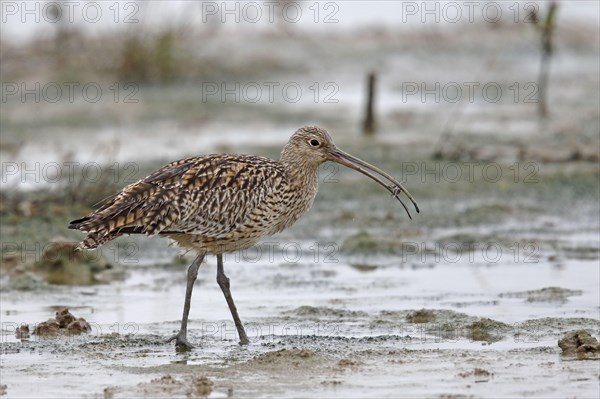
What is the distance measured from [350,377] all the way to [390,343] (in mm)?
961

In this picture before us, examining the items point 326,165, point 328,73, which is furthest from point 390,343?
point 328,73

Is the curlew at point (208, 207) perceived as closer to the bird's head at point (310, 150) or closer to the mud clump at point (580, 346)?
the bird's head at point (310, 150)

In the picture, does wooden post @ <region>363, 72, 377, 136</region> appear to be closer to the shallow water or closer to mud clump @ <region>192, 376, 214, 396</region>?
the shallow water

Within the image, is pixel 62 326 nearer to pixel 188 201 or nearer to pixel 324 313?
pixel 188 201

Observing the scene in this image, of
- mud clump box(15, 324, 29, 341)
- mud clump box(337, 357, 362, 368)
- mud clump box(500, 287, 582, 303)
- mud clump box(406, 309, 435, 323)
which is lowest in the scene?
mud clump box(337, 357, 362, 368)

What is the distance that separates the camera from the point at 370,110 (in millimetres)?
16938

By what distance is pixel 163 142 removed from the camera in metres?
16.9

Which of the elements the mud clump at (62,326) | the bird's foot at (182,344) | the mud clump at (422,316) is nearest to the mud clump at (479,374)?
the mud clump at (422,316)

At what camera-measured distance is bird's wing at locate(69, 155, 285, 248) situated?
8.72 m

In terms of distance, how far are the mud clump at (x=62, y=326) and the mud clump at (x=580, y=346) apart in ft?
10.3

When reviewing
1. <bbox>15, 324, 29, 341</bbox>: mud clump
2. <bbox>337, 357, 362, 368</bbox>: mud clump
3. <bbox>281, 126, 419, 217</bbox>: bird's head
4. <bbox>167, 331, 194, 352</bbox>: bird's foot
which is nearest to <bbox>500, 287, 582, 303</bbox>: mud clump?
<bbox>281, 126, 419, 217</bbox>: bird's head

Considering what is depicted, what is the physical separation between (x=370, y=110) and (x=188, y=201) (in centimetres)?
830

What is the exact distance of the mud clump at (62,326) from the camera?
8930 mm

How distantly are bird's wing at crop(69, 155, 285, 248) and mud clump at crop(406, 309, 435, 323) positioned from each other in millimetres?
1295
